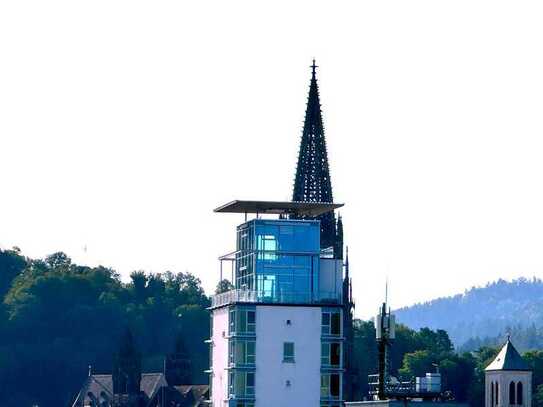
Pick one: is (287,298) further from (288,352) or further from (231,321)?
(231,321)

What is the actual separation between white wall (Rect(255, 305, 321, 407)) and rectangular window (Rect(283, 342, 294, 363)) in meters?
0.17

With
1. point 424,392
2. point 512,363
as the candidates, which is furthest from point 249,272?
point 512,363

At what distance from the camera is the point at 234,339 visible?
128 metres

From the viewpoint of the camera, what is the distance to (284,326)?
417 ft

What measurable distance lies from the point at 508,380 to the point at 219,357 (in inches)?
2442

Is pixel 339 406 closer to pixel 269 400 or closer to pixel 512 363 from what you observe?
pixel 269 400

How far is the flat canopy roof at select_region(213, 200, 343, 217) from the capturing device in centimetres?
13112

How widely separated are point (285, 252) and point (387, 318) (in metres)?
6.59

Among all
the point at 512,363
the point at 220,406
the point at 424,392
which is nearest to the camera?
the point at 424,392

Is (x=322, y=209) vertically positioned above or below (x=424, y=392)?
above

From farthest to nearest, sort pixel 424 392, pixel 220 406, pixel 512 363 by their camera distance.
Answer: pixel 512 363
pixel 220 406
pixel 424 392

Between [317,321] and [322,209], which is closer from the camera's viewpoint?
[317,321]

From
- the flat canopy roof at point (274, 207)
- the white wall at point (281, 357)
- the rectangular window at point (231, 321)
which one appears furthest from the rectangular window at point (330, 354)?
the flat canopy roof at point (274, 207)

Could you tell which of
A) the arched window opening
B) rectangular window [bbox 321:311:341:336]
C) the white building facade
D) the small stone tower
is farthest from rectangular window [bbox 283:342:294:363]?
the small stone tower
